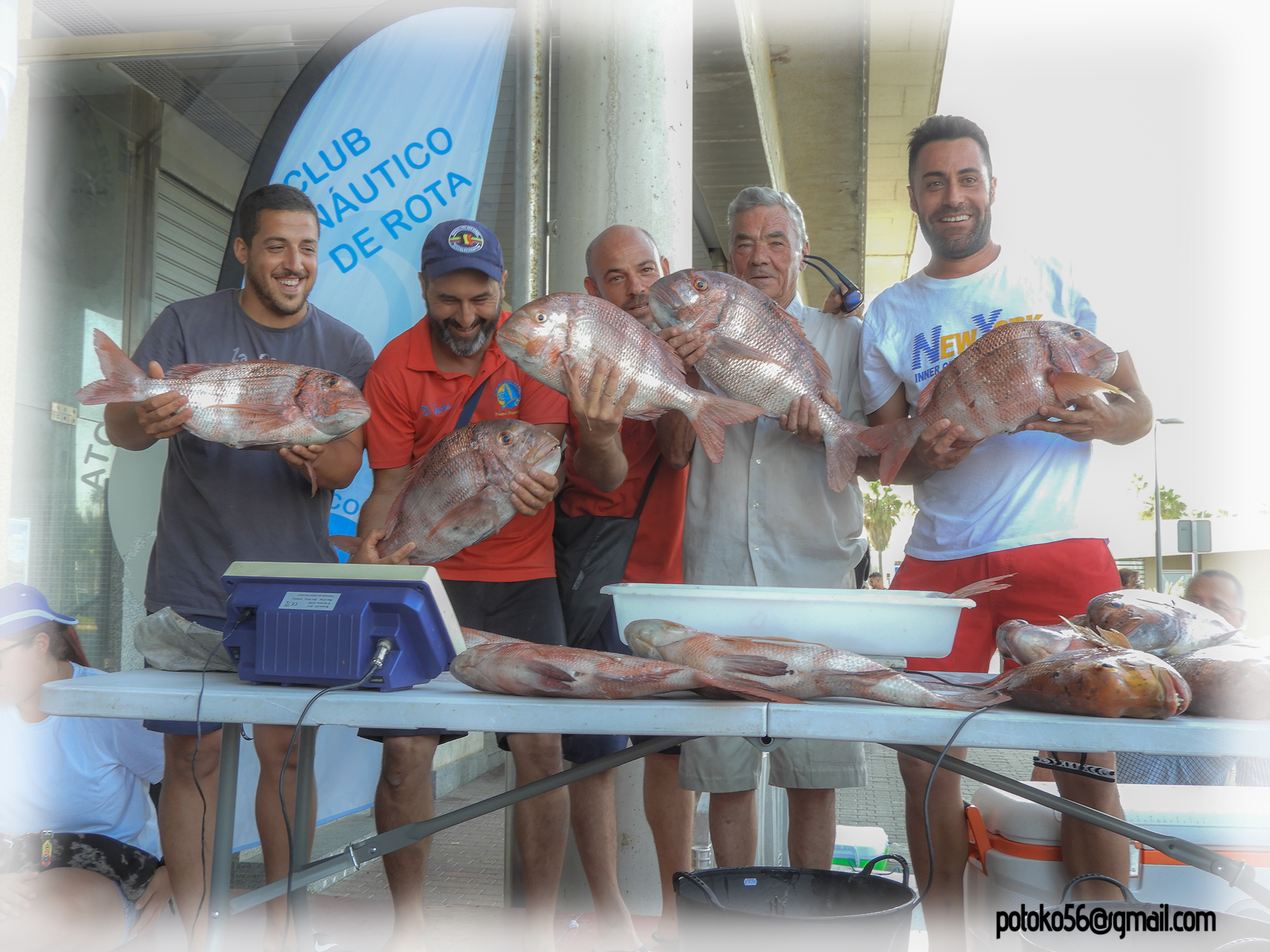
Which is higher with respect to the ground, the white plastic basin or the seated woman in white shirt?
the white plastic basin

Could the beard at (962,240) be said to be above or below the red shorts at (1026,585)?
above

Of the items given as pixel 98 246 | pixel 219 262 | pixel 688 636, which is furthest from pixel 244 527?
pixel 219 262

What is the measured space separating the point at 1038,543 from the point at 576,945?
2136 millimetres

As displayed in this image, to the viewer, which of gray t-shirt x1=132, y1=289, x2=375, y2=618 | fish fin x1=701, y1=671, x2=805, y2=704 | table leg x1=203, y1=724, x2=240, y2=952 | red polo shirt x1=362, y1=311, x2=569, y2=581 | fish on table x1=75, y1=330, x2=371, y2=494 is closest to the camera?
fish fin x1=701, y1=671, x2=805, y2=704

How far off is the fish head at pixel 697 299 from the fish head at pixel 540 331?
0.35 metres

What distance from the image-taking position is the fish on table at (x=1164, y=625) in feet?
6.97

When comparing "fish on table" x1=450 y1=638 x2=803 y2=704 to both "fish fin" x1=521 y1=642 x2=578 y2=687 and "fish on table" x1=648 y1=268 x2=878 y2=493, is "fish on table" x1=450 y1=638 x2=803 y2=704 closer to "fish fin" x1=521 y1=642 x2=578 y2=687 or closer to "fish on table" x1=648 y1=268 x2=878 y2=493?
"fish fin" x1=521 y1=642 x2=578 y2=687

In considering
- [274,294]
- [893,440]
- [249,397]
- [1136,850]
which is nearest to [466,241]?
[274,294]

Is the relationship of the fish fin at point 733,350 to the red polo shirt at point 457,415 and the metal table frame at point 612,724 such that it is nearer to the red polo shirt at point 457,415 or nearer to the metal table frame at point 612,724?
the red polo shirt at point 457,415

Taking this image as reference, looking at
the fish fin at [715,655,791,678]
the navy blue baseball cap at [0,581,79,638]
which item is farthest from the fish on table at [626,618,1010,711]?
the navy blue baseball cap at [0,581,79,638]

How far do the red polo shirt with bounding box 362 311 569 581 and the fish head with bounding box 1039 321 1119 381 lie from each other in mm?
1530

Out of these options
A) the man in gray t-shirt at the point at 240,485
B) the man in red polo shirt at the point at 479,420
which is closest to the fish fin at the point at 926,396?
the man in red polo shirt at the point at 479,420

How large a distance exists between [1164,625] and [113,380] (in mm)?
2759

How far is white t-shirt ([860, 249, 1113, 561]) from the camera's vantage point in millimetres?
2961
